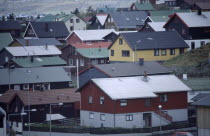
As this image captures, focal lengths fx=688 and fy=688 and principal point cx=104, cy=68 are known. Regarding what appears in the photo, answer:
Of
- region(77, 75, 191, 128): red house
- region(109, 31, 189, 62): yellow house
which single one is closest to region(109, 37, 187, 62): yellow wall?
region(109, 31, 189, 62): yellow house

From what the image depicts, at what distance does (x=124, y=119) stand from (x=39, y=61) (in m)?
27.6

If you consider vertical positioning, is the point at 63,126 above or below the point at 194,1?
below

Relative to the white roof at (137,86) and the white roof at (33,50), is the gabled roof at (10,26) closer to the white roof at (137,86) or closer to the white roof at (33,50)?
the white roof at (33,50)

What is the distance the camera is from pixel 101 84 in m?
47.1

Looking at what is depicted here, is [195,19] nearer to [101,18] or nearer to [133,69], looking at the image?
[133,69]

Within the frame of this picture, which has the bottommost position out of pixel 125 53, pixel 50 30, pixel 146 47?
pixel 125 53

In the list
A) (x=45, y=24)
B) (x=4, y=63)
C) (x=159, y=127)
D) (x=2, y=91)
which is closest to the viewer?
(x=159, y=127)

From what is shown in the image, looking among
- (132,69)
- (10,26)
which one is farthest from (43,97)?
(10,26)

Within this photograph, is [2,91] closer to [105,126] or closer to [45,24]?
[105,126]

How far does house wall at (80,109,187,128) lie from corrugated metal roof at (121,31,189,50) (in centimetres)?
2040

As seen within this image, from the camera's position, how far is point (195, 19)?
243 ft

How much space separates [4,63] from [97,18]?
97.4 ft

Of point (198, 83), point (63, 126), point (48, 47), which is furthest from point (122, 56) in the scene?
point (63, 126)

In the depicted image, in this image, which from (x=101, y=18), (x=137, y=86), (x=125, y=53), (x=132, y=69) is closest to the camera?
(x=137, y=86)
